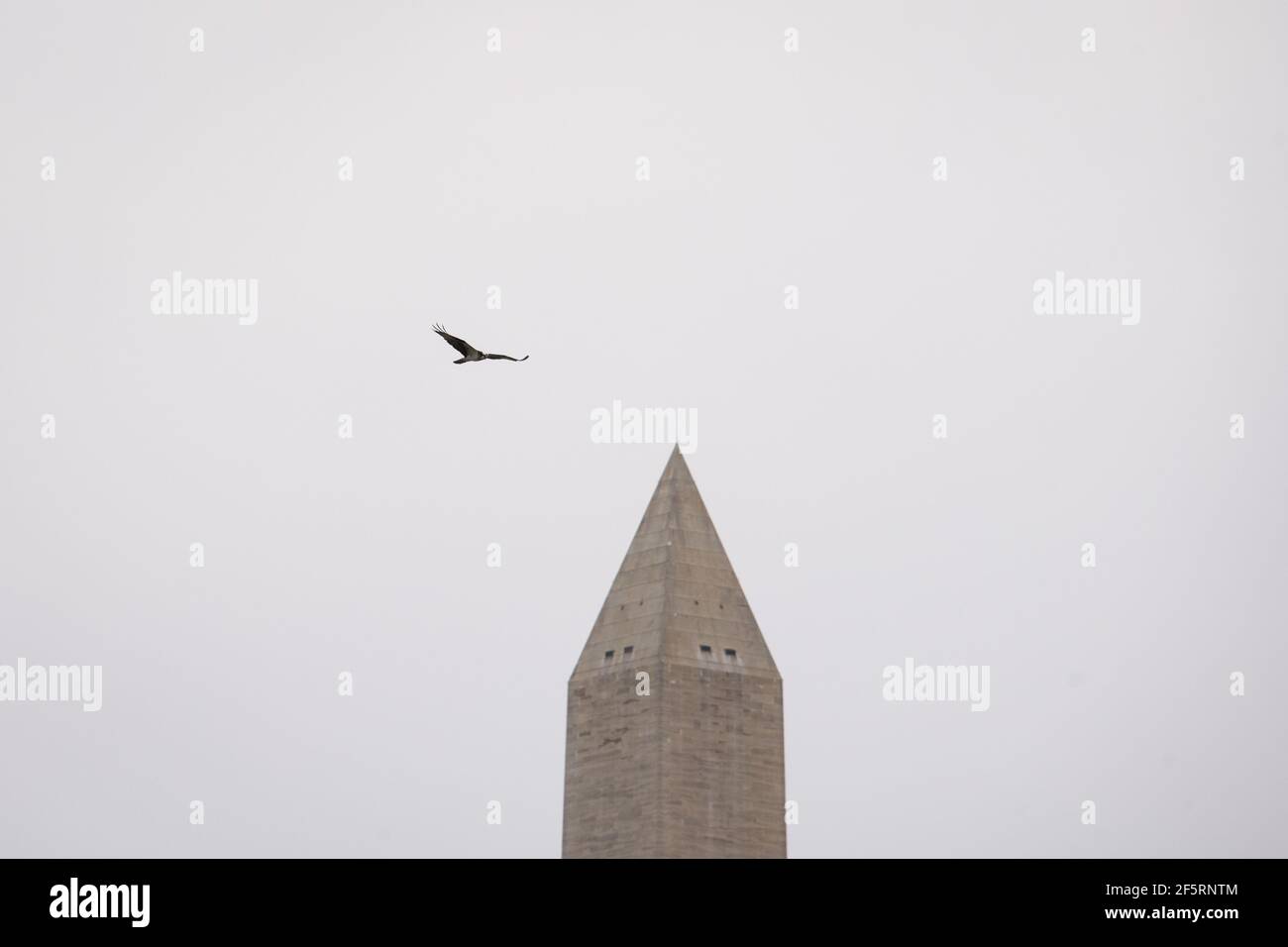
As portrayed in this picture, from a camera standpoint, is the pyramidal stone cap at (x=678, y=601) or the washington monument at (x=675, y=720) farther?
the pyramidal stone cap at (x=678, y=601)

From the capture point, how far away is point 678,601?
95125 millimetres

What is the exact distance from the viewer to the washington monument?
93.4 m

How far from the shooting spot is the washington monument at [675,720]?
93.4m

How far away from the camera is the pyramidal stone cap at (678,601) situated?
311 ft

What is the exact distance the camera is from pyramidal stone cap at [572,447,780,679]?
94.7 meters

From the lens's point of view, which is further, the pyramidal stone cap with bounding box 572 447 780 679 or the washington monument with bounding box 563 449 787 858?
the pyramidal stone cap with bounding box 572 447 780 679

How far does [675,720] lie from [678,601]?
326cm

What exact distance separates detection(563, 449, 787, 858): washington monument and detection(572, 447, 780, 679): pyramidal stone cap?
0.04 m

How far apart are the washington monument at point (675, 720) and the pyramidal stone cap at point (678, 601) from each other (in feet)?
0.12
